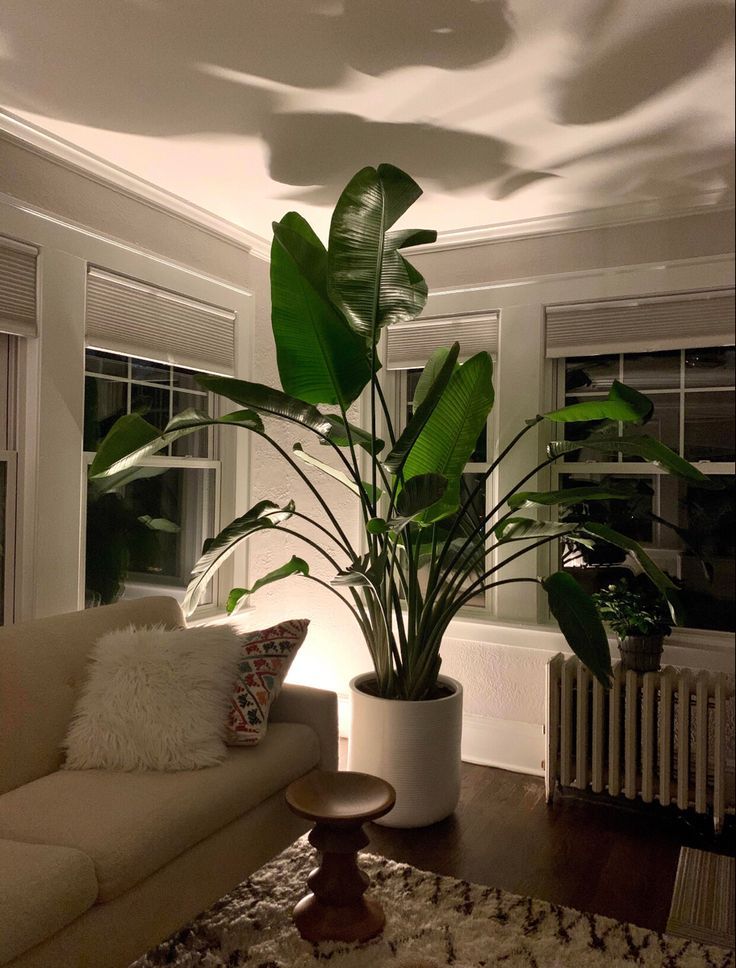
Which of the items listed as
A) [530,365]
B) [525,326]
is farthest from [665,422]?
[525,326]

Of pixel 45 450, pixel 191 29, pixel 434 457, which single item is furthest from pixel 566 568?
pixel 191 29

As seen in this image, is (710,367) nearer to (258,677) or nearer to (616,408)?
(616,408)

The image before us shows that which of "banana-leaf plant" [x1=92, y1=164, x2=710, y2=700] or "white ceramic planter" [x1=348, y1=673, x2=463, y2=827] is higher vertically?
"banana-leaf plant" [x1=92, y1=164, x2=710, y2=700]

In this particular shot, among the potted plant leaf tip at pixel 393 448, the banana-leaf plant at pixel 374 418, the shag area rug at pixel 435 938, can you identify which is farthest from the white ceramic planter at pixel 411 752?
the shag area rug at pixel 435 938

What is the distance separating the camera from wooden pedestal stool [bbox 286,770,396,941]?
210cm

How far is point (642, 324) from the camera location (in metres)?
3.35

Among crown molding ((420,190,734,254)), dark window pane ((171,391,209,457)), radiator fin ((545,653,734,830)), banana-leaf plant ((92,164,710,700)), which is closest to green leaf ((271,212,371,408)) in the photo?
banana-leaf plant ((92,164,710,700))

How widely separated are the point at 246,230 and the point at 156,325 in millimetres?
801

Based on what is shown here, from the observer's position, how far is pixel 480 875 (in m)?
2.54

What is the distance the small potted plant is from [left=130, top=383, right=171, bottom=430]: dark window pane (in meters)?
2.09

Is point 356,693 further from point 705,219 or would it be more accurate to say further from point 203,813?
point 705,219

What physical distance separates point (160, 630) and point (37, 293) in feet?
4.22

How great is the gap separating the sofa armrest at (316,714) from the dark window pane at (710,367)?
2.09 meters

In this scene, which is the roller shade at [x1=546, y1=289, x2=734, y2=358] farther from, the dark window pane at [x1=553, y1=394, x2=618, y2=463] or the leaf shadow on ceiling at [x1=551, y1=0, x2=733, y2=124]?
the leaf shadow on ceiling at [x1=551, y1=0, x2=733, y2=124]
